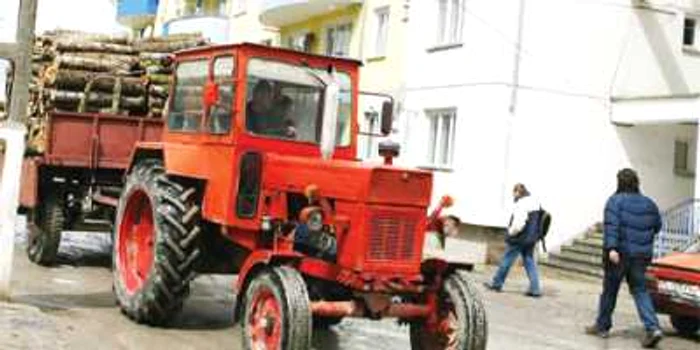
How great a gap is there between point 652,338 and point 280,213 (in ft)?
16.8

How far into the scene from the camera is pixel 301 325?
7.61 m

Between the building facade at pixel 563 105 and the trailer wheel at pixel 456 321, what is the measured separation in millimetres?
13658

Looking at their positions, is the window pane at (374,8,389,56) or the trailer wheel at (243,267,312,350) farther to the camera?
the window pane at (374,8,389,56)

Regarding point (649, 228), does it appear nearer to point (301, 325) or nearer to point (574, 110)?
point (301, 325)

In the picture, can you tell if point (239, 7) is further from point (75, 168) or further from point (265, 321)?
point (265, 321)

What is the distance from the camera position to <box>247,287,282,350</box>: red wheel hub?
784 cm

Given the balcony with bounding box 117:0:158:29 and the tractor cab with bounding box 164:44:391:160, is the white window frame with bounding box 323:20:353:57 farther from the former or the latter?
the balcony with bounding box 117:0:158:29

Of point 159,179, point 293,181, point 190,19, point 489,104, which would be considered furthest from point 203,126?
point 190,19

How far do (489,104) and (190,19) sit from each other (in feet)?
60.9

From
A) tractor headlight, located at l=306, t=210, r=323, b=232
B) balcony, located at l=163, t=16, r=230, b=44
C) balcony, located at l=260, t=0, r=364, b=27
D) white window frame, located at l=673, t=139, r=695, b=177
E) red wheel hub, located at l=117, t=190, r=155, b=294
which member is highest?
balcony, located at l=163, t=16, r=230, b=44

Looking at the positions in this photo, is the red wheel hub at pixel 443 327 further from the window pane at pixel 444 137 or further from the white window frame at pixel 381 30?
the white window frame at pixel 381 30

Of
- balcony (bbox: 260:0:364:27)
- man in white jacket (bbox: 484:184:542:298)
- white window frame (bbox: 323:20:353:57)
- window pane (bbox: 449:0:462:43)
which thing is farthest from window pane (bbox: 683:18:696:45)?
man in white jacket (bbox: 484:184:542:298)

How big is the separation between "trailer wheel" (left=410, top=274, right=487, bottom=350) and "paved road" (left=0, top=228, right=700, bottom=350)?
5.18 ft

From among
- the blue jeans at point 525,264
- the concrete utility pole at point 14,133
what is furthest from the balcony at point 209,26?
the concrete utility pole at point 14,133
